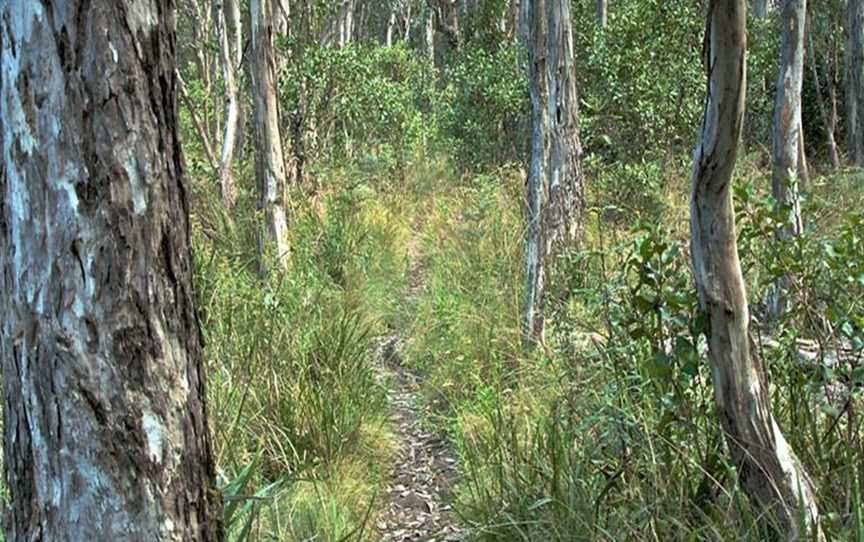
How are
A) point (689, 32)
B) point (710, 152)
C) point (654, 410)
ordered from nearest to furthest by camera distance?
1. point (710, 152)
2. point (654, 410)
3. point (689, 32)

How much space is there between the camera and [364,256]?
7.51m

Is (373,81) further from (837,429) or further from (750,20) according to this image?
(837,429)

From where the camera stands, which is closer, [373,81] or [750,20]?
[373,81]

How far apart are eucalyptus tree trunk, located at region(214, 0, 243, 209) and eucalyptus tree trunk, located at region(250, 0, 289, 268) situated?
1028mm

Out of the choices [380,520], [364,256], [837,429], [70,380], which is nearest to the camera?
[70,380]

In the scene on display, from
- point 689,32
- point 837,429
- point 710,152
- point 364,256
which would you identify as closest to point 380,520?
point 837,429

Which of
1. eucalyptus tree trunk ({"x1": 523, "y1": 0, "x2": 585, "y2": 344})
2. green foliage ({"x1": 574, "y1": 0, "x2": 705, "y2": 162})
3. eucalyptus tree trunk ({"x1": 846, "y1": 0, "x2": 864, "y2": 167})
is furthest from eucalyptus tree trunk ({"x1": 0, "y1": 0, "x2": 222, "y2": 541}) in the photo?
eucalyptus tree trunk ({"x1": 846, "y1": 0, "x2": 864, "y2": 167})

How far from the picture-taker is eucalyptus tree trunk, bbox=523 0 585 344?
5332mm

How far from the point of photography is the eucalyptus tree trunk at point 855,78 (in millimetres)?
11922

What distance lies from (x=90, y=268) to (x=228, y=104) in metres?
8.34

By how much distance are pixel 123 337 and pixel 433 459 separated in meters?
3.21

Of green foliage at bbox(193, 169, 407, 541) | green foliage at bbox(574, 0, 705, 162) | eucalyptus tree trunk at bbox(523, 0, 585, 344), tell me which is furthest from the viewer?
green foliage at bbox(574, 0, 705, 162)

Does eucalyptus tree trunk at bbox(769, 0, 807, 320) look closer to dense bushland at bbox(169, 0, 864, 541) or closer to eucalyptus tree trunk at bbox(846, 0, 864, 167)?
dense bushland at bbox(169, 0, 864, 541)

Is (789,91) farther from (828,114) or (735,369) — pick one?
(828,114)
